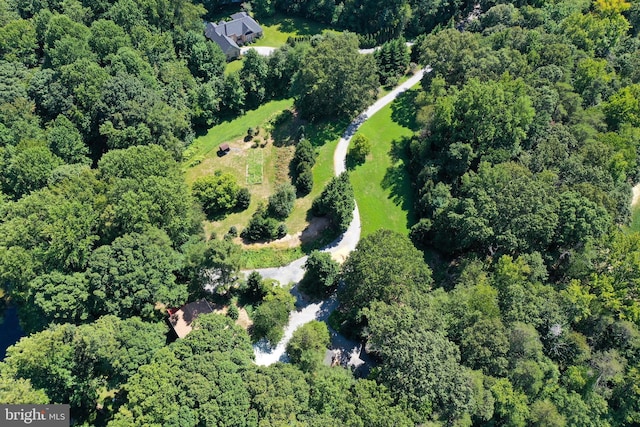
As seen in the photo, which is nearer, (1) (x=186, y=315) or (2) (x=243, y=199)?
(1) (x=186, y=315)

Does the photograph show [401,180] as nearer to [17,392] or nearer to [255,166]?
[255,166]

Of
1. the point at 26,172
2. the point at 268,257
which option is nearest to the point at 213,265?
the point at 268,257

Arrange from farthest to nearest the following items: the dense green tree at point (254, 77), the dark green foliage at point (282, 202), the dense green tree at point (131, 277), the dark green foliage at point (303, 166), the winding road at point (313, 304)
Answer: the dense green tree at point (254, 77) → the dark green foliage at point (303, 166) → the dark green foliage at point (282, 202) → the winding road at point (313, 304) → the dense green tree at point (131, 277)

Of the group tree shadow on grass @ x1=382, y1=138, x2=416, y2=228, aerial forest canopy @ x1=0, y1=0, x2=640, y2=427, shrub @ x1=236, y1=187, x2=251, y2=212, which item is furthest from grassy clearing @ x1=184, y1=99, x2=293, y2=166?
tree shadow on grass @ x1=382, y1=138, x2=416, y2=228

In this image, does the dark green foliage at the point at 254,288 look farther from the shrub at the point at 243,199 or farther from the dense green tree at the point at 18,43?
the dense green tree at the point at 18,43

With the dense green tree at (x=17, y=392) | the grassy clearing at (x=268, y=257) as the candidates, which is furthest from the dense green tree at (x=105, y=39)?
the dense green tree at (x=17, y=392)

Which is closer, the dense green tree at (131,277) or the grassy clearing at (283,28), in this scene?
the dense green tree at (131,277)

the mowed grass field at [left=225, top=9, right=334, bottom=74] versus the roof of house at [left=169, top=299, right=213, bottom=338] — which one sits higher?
the mowed grass field at [left=225, top=9, right=334, bottom=74]

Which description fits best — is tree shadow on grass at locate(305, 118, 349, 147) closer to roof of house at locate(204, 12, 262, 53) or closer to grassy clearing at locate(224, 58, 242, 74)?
grassy clearing at locate(224, 58, 242, 74)
